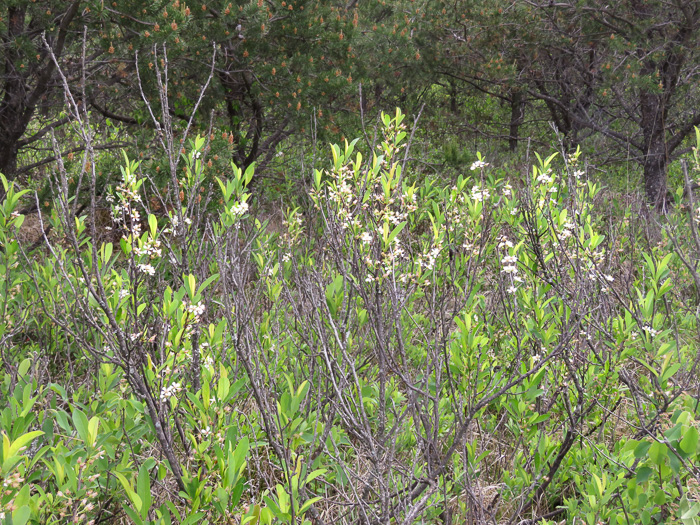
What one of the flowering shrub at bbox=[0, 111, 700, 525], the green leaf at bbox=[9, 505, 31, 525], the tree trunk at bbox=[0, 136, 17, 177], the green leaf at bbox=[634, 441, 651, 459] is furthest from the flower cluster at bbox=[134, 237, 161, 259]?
the tree trunk at bbox=[0, 136, 17, 177]

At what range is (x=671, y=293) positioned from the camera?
4367mm

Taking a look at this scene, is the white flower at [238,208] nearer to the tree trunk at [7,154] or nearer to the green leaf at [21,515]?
the green leaf at [21,515]

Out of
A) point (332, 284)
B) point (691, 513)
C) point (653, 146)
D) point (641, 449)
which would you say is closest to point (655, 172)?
point (653, 146)

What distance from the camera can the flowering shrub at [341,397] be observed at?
5.55ft

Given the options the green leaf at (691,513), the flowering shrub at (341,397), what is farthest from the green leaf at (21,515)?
the green leaf at (691,513)

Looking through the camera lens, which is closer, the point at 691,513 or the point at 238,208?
the point at 691,513

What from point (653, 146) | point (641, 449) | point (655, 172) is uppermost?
point (641, 449)

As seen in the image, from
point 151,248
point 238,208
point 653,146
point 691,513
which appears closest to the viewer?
point 691,513

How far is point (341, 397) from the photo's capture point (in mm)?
1705

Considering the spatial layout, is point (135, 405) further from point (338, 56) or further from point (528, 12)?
point (528, 12)

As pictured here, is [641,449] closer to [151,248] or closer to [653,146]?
[151,248]

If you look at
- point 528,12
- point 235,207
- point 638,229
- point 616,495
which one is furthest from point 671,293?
point 528,12

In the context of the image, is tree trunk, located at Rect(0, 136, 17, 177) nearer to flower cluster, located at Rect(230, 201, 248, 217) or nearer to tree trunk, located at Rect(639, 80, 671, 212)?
flower cluster, located at Rect(230, 201, 248, 217)

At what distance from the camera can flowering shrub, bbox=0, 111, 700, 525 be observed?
66.6 inches
